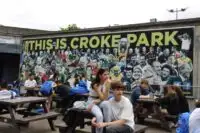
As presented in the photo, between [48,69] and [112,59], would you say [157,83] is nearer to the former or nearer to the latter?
[112,59]

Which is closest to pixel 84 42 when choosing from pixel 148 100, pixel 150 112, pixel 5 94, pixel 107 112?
pixel 150 112

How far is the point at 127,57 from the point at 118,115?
9806 mm

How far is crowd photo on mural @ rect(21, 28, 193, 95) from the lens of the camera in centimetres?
1391

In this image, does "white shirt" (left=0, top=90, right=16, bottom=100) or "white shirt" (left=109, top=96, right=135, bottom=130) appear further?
"white shirt" (left=0, top=90, right=16, bottom=100)

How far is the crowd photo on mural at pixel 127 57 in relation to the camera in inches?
548

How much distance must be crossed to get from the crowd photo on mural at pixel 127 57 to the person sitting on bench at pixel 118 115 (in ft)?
26.3

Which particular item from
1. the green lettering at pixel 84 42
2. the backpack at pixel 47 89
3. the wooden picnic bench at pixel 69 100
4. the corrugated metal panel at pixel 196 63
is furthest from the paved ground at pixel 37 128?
the green lettering at pixel 84 42

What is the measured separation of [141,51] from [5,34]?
37.5 ft

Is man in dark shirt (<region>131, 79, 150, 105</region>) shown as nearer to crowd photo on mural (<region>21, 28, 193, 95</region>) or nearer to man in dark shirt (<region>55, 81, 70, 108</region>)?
man in dark shirt (<region>55, 81, 70, 108</region>)

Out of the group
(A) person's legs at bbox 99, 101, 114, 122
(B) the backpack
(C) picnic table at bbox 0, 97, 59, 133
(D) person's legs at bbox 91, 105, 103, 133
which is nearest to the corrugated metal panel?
(B) the backpack

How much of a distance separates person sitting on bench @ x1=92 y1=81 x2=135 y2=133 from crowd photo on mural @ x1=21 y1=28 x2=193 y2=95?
8.02m

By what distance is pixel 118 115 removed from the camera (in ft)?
20.1

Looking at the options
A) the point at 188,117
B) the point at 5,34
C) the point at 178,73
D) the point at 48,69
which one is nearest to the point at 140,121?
the point at 178,73

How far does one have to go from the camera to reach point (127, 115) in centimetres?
605
